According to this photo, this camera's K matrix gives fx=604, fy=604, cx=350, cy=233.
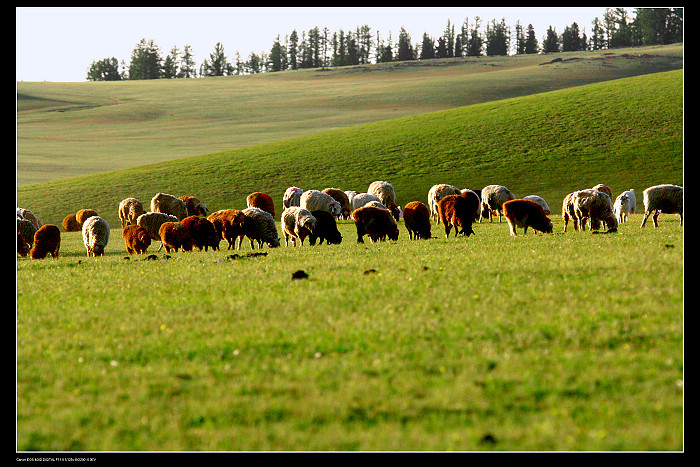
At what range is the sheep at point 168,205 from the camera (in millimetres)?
38406

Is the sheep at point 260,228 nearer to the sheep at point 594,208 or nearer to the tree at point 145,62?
the sheep at point 594,208

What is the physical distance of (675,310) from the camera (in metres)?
9.03

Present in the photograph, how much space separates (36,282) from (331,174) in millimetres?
45224

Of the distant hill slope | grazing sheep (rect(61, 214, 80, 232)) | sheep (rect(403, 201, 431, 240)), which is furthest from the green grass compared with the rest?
the distant hill slope

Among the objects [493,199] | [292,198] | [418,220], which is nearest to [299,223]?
[418,220]

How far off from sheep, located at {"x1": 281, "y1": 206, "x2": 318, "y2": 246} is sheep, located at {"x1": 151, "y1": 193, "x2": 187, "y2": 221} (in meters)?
14.3

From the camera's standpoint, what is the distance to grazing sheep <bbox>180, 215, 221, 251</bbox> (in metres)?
25.3

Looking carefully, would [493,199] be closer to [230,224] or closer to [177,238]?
[230,224]

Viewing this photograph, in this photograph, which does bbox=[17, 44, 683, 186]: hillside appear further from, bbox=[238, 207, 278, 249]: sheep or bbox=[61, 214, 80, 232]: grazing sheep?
bbox=[238, 207, 278, 249]: sheep

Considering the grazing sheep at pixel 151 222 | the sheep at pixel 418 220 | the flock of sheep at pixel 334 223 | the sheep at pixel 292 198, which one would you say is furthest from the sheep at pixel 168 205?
the sheep at pixel 418 220

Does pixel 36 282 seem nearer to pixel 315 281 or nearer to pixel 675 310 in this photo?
pixel 315 281

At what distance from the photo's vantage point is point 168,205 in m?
38.7

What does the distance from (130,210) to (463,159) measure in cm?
3372

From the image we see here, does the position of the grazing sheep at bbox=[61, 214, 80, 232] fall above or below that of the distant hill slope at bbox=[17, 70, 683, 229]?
below
